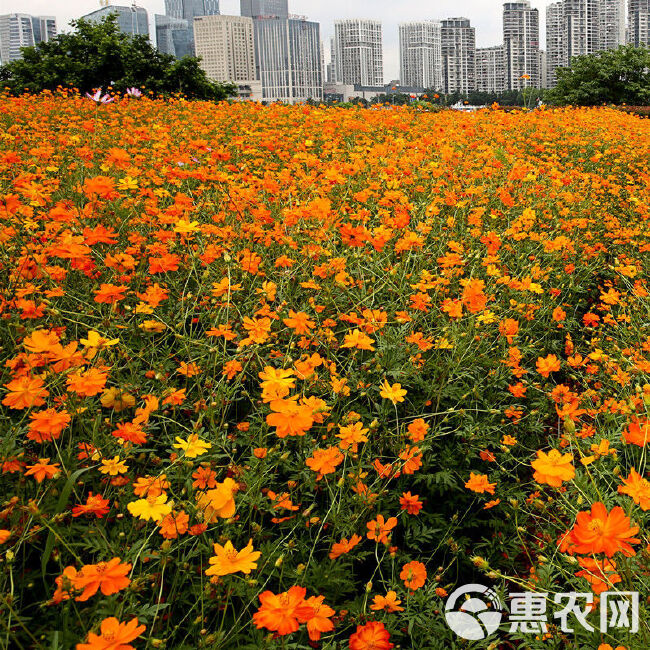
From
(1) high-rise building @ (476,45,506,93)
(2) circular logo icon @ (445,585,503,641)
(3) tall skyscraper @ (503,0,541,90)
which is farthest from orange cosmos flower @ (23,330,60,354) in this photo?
(1) high-rise building @ (476,45,506,93)

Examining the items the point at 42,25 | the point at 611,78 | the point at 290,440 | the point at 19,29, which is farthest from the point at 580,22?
the point at 19,29

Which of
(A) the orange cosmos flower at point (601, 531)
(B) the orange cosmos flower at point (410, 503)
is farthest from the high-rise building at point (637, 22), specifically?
(A) the orange cosmos flower at point (601, 531)

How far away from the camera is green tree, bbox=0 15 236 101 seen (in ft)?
42.1

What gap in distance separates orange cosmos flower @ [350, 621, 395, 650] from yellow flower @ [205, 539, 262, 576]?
0.86 feet

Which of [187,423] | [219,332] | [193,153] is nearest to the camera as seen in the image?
[219,332]

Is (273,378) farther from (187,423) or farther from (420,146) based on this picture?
(420,146)

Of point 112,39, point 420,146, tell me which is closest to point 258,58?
point 112,39

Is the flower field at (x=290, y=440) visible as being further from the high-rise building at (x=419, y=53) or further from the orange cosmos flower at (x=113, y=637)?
the high-rise building at (x=419, y=53)

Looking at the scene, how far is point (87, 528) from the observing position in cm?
120

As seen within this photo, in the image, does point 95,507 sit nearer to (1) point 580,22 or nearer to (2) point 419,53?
(1) point 580,22

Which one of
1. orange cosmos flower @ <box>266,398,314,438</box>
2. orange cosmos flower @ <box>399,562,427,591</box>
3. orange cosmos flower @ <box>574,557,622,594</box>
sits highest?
orange cosmos flower @ <box>266,398,314,438</box>

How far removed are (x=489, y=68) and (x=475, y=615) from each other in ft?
342

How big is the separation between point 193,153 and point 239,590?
305 cm

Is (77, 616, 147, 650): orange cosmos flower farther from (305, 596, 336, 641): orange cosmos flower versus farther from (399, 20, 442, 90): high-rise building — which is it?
(399, 20, 442, 90): high-rise building
